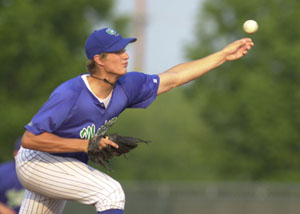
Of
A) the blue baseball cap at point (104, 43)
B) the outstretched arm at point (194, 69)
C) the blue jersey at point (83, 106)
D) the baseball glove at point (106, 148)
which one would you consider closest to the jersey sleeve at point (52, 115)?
the blue jersey at point (83, 106)

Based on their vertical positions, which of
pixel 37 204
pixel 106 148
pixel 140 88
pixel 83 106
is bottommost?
pixel 37 204

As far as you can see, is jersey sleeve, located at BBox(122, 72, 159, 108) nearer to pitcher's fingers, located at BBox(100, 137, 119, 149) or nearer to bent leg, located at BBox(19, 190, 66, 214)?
pitcher's fingers, located at BBox(100, 137, 119, 149)

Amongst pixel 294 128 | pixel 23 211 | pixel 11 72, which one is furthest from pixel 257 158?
pixel 23 211

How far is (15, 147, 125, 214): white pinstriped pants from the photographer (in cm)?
514

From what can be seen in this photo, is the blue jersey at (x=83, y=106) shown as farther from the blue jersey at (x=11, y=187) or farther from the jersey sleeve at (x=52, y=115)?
the blue jersey at (x=11, y=187)

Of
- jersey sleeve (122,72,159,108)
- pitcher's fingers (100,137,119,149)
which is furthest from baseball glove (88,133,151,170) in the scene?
jersey sleeve (122,72,159,108)

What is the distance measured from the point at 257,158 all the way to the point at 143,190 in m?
4.74

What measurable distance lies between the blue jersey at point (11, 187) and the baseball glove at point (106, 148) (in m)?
3.21

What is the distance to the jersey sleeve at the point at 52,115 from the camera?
5.13 meters

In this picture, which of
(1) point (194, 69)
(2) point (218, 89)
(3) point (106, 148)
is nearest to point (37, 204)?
(3) point (106, 148)

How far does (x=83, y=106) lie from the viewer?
5.36 meters

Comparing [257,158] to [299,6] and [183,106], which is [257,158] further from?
[183,106]

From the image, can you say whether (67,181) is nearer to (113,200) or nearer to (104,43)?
(113,200)

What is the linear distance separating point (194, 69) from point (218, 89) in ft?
52.4
